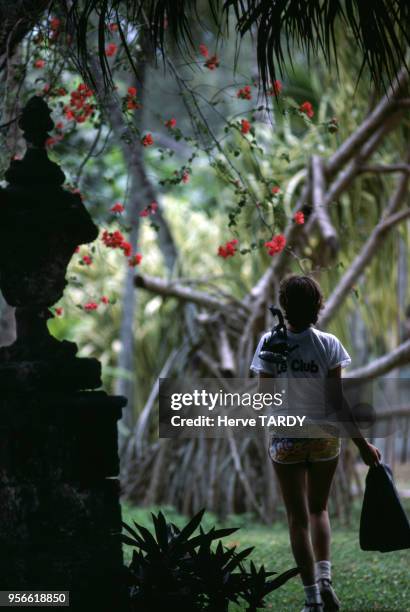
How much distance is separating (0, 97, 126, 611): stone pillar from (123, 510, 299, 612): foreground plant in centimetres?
10

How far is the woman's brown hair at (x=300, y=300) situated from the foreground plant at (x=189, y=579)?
2.59 ft

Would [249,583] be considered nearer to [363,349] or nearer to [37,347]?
[37,347]

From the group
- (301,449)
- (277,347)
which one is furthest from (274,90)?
(301,449)

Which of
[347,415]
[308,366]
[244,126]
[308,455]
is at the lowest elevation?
[308,455]

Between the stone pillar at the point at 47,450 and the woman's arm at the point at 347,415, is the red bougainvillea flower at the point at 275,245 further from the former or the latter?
the stone pillar at the point at 47,450

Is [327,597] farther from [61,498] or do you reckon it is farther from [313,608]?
[61,498]

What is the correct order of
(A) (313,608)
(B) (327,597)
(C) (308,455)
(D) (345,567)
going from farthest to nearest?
(D) (345,567) → (B) (327,597) → (C) (308,455) → (A) (313,608)

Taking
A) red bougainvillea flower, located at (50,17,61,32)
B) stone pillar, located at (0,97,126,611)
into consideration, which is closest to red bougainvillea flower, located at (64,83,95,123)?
red bougainvillea flower, located at (50,17,61,32)

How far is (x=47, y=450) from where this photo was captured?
10.9 feet

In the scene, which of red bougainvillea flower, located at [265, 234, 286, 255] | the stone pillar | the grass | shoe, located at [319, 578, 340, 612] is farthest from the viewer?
red bougainvillea flower, located at [265, 234, 286, 255]

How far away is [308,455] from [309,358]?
1.16 feet

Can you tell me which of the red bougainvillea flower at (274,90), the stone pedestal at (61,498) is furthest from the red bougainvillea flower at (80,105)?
the stone pedestal at (61,498)

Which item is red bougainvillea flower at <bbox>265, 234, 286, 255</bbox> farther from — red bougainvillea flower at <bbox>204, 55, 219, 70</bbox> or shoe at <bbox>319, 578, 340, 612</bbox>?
shoe at <bbox>319, 578, 340, 612</bbox>

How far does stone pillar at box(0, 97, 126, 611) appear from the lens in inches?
128
